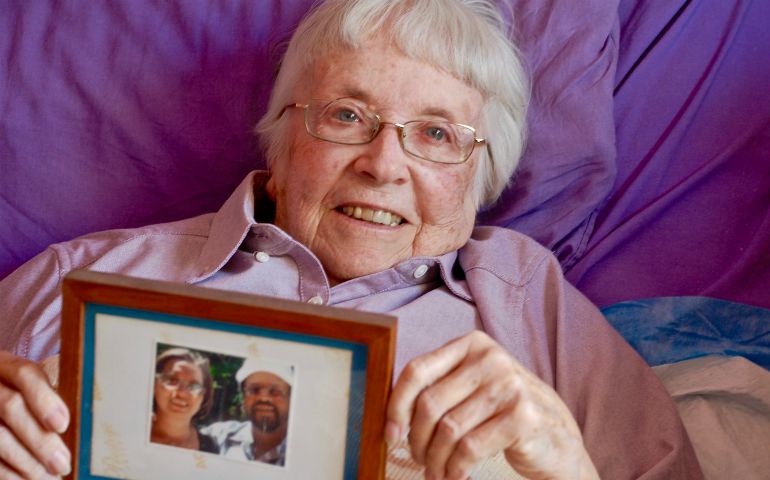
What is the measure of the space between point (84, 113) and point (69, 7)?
0.79 ft

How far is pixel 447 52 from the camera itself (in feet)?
5.10

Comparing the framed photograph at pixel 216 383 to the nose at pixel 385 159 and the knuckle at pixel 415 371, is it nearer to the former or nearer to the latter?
the knuckle at pixel 415 371

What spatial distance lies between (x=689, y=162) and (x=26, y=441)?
135 cm

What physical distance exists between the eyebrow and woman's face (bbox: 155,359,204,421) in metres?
0.68

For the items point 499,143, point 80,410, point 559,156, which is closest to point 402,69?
point 499,143

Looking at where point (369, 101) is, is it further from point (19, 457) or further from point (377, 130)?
point (19, 457)

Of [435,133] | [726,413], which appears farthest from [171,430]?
[726,413]

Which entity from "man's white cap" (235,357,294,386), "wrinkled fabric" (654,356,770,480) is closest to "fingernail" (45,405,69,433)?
"man's white cap" (235,357,294,386)

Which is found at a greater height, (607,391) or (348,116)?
(348,116)

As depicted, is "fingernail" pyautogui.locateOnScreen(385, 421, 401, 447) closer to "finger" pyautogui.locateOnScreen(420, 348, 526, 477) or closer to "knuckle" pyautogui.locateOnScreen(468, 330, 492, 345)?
"finger" pyautogui.locateOnScreen(420, 348, 526, 477)

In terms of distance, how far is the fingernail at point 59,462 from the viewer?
1.03 m

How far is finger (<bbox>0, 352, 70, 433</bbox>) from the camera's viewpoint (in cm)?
101

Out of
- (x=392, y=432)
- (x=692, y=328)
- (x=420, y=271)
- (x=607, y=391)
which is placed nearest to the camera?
(x=392, y=432)

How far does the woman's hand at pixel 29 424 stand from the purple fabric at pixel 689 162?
1103 mm
